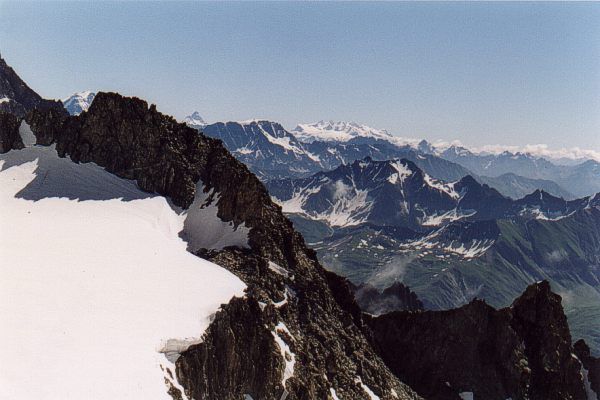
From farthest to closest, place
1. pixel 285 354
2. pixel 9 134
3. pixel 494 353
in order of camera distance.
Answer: pixel 494 353
pixel 9 134
pixel 285 354

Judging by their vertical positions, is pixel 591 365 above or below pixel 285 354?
below

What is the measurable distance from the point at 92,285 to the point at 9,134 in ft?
252

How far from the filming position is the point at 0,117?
112m

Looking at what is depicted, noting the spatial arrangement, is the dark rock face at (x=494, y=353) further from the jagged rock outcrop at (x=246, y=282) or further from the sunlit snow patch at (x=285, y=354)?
the sunlit snow patch at (x=285, y=354)

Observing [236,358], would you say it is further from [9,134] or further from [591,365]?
[591,365]

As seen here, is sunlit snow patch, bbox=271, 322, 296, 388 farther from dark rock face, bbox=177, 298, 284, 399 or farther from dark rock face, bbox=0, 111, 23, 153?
dark rock face, bbox=0, 111, 23, 153

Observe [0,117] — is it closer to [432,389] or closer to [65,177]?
[65,177]

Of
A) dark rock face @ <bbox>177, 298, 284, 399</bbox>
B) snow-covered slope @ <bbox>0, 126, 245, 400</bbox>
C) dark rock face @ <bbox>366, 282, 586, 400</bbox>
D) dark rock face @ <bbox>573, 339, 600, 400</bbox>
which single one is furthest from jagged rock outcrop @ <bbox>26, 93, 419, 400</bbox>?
dark rock face @ <bbox>573, 339, 600, 400</bbox>

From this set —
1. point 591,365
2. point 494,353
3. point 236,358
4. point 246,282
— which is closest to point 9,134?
point 246,282

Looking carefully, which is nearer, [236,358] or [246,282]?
[236,358]

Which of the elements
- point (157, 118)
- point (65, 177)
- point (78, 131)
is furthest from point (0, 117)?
point (157, 118)

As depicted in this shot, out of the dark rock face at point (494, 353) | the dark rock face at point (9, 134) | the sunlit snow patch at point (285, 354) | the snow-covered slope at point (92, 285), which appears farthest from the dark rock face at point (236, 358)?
the dark rock face at point (9, 134)

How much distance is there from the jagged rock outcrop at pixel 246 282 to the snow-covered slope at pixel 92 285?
13.2 ft

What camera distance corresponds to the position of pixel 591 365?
12669 centimetres
